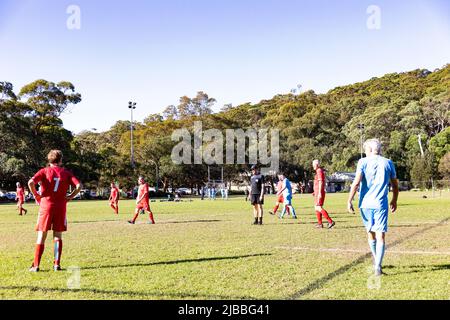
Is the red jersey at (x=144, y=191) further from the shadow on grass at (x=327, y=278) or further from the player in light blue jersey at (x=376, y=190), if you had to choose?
the player in light blue jersey at (x=376, y=190)

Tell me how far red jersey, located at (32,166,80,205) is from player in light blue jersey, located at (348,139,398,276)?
4514mm

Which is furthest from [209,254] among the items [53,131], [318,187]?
[53,131]

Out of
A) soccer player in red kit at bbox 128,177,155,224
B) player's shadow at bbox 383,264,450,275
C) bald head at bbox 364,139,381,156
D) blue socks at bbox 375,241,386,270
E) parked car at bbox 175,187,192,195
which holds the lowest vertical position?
parked car at bbox 175,187,192,195

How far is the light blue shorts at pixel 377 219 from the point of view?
7266mm

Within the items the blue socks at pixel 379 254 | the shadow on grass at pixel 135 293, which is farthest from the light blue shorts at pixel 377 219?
the shadow on grass at pixel 135 293

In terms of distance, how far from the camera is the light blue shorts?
7.27 m

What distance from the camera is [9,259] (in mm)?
9203

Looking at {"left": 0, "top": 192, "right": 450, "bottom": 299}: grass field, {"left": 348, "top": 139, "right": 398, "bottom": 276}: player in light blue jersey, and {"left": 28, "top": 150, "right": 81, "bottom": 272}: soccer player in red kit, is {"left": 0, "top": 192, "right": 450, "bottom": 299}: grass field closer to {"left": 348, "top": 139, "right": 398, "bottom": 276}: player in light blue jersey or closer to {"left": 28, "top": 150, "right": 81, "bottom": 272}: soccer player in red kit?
{"left": 28, "top": 150, "right": 81, "bottom": 272}: soccer player in red kit

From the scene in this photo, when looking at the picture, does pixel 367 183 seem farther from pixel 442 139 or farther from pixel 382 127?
pixel 382 127

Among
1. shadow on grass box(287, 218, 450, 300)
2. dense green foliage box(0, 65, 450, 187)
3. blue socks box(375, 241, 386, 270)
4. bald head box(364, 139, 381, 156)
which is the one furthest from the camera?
dense green foliage box(0, 65, 450, 187)

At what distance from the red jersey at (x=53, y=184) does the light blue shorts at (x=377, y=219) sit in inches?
181

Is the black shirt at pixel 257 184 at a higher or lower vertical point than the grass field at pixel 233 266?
higher

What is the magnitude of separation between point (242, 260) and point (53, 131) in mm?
55433

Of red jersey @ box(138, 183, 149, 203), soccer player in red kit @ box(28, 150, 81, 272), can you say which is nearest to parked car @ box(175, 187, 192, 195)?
red jersey @ box(138, 183, 149, 203)
